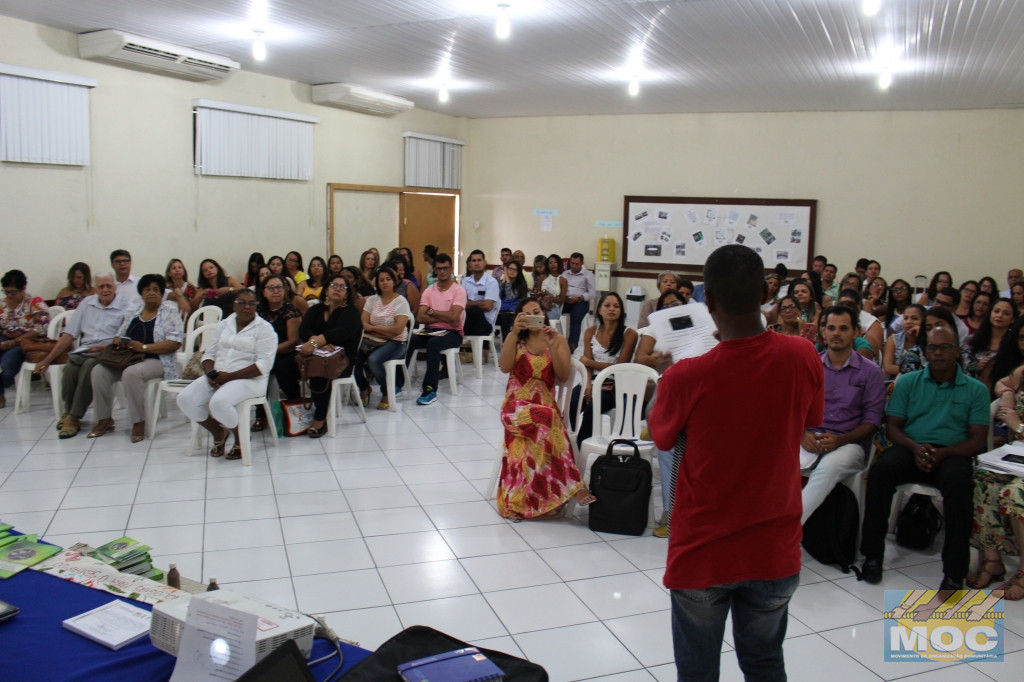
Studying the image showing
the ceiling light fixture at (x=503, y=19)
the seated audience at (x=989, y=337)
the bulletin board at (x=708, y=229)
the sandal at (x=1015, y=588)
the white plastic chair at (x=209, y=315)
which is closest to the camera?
the sandal at (x=1015, y=588)

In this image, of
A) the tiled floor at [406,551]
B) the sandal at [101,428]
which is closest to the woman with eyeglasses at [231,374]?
the tiled floor at [406,551]

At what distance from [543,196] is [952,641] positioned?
913 centimetres

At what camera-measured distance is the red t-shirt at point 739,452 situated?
1758mm

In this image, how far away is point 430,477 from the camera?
16.1 ft

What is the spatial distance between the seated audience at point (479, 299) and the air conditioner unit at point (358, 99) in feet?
8.36

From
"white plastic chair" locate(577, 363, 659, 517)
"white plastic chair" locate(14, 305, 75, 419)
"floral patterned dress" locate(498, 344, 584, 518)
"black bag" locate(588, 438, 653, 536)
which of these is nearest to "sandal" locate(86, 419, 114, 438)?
"white plastic chair" locate(14, 305, 75, 419)

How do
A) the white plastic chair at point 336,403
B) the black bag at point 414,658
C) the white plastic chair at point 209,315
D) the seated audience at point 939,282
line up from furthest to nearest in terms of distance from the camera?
the seated audience at point 939,282 < the white plastic chair at point 209,315 < the white plastic chair at point 336,403 < the black bag at point 414,658

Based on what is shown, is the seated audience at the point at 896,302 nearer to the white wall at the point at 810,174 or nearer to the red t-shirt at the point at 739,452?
the white wall at the point at 810,174

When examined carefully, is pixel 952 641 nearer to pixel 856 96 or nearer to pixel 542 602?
pixel 542 602

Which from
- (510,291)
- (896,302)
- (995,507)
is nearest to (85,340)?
(510,291)

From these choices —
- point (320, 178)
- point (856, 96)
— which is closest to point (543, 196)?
point (320, 178)

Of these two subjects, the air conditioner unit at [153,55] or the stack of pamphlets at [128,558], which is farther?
the air conditioner unit at [153,55]

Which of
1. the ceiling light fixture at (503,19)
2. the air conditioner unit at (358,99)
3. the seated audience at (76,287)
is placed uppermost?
the air conditioner unit at (358,99)

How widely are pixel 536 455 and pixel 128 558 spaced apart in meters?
2.16
